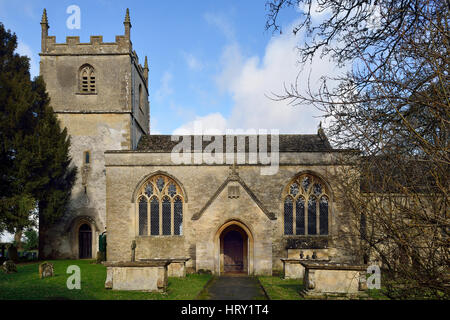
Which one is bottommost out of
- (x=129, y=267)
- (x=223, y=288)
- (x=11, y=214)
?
(x=223, y=288)

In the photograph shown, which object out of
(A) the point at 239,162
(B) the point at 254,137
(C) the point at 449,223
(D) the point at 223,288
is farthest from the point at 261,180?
(C) the point at 449,223

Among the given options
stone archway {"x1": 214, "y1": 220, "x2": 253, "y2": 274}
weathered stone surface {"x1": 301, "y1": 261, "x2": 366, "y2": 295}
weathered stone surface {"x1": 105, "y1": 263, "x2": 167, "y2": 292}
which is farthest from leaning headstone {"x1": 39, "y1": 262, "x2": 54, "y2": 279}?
weathered stone surface {"x1": 301, "y1": 261, "x2": 366, "y2": 295}

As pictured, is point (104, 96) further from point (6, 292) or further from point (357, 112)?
point (357, 112)

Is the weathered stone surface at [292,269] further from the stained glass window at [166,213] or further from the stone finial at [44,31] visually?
the stone finial at [44,31]

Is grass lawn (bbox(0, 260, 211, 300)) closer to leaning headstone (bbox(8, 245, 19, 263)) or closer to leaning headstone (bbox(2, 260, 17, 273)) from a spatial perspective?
leaning headstone (bbox(2, 260, 17, 273))

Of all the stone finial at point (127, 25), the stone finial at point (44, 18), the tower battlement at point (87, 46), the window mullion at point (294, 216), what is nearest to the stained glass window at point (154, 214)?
the window mullion at point (294, 216)

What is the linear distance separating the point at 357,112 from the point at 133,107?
19337 millimetres

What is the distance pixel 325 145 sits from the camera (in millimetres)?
19938

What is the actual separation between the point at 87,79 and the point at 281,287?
57.7 ft

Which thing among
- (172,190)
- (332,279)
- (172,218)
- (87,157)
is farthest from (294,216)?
(87,157)

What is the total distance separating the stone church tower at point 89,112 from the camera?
2070 cm

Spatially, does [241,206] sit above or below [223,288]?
above

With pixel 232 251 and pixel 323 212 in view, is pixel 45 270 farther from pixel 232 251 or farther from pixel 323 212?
pixel 323 212

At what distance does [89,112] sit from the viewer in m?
21.5
